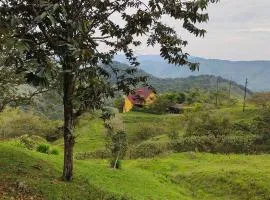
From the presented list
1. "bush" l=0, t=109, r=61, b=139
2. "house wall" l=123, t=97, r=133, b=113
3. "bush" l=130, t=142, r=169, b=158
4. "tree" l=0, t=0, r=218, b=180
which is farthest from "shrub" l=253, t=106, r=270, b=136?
"house wall" l=123, t=97, r=133, b=113

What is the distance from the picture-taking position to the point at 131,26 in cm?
1365

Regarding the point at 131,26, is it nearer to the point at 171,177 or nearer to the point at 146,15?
the point at 146,15

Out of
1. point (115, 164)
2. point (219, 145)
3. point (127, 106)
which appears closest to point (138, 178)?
point (115, 164)

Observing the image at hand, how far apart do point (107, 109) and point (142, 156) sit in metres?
42.3

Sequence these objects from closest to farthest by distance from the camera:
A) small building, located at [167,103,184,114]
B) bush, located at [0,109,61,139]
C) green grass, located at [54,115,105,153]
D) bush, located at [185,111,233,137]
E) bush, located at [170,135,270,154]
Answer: bush, located at [170,135,270,154], bush, located at [185,111,233,137], bush, located at [0,109,61,139], green grass, located at [54,115,105,153], small building, located at [167,103,184,114]

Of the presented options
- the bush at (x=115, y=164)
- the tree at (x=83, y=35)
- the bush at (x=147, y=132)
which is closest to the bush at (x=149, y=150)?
the bush at (x=147, y=132)

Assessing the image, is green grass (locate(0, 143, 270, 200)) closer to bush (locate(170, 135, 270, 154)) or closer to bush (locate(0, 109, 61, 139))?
bush (locate(170, 135, 270, 154))

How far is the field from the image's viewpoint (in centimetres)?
1641

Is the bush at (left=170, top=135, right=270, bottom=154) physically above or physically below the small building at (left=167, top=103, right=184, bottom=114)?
below

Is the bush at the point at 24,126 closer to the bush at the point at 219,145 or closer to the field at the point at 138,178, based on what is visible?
the bush at the point at 219,145

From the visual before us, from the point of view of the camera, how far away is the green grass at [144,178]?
16922 mm

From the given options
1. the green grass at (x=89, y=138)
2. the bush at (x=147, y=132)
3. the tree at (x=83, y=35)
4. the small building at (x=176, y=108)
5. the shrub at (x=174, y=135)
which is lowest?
the green grass at (x=89, y=138)

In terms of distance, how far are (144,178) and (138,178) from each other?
121cm

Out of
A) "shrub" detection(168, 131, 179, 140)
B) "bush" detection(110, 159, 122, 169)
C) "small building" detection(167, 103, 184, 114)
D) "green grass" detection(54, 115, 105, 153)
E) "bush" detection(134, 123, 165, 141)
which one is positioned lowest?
"green grass" detection(54, 115, 105, 153)
